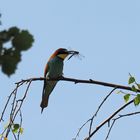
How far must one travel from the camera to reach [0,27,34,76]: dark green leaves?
3.24 feet

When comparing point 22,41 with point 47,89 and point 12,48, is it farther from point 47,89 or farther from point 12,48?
point 47,89

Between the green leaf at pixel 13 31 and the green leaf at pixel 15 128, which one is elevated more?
the green leaf at pixel 13 31

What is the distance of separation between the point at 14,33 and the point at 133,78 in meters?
3.04

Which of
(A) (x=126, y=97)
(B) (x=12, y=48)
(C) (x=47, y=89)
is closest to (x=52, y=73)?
(C) (x=47, y=89)

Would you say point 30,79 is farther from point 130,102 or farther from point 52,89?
point 52,89

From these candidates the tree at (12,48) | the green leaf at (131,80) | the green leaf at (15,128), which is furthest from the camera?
the green leaf at (131,80)

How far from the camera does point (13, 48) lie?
999 millimetres

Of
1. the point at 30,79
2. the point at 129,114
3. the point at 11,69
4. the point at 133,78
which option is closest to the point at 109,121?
the point at 129,114

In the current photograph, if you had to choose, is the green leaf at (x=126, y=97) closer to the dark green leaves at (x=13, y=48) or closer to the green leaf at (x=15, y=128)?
the green leaf at (x=15, y=128)

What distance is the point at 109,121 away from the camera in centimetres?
359

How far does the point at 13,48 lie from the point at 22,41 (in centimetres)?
3

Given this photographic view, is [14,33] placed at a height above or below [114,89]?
above

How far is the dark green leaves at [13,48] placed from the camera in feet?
3.24

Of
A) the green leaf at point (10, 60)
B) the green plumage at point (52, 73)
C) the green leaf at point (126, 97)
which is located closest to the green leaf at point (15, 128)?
the green leaf at point (126, 97)
